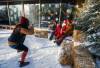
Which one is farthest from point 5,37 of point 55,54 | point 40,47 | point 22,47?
point 22,47

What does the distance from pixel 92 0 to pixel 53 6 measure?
5673 mm

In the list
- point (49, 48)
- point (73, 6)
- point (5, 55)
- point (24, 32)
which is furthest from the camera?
point (73, 6)

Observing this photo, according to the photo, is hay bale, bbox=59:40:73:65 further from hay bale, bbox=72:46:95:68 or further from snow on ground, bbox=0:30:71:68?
hay bale, bbox=72:46:95:68

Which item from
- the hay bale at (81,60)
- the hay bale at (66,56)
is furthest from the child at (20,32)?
the hay bale at (81,60)

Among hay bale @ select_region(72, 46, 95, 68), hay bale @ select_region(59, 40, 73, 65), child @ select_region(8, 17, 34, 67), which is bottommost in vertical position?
hay bale @ select_region(59, 40, 73, 65)

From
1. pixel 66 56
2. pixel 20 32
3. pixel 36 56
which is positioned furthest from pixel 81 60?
pixel 36 56

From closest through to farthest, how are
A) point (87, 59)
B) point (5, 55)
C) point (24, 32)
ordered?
point (87, 59), point (24, 32), point (5, 55)

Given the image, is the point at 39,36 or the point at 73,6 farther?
the point at 73,6

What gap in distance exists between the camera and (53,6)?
13.8 m

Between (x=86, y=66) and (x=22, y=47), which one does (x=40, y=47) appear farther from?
(x=86, y=66)

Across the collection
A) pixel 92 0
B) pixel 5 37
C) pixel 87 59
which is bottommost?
pixel 5 37

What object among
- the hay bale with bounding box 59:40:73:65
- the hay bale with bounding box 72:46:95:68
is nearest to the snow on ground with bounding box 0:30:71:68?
the hay bale with bounding box 59:40:73:65

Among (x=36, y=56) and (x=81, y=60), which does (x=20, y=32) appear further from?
(x=81, y=60)

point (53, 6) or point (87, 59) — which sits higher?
point (53, 6)
